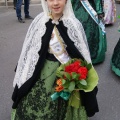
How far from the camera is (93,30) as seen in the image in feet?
13.2

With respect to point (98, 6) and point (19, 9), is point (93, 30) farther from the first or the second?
point (19, 9)

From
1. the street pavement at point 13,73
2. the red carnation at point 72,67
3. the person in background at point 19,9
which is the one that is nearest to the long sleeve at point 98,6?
the street pavement at point 13,73

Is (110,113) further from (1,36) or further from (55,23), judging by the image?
(1,36)

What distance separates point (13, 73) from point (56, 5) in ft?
6.42

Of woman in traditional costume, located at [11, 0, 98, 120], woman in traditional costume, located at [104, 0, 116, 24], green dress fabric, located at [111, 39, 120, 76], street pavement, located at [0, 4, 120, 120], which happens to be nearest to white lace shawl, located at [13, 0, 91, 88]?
woman in traditional costume, located at [11, 0, 98, 120]

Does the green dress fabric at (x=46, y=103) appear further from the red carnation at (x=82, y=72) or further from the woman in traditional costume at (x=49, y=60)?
the red carnation at (x=82, y=72)

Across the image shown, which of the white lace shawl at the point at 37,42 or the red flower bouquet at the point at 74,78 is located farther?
the white lace shawl at the point at 37,42

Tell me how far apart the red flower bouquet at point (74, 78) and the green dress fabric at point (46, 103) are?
0.44 feet

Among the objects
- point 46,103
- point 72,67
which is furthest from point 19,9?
point 72,67

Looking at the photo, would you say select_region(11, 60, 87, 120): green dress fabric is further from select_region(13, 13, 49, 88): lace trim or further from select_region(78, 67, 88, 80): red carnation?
select_region(78, 67, 88, 80): red carnation

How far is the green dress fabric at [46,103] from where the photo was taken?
2.34 metres

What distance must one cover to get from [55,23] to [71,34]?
159 mm

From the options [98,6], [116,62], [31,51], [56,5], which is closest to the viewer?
[56,5]

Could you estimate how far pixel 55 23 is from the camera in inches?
90.7
